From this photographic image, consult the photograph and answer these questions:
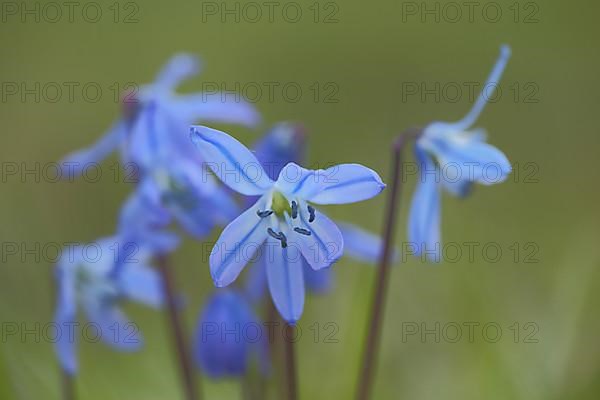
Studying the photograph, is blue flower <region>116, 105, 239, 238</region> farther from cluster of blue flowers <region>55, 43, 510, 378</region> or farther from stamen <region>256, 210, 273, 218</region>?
stamen <region>256, 210, 273, 218</region>

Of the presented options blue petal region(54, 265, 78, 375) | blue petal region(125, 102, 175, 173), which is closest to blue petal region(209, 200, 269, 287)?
blue petal region(125, 102, 175, 173)

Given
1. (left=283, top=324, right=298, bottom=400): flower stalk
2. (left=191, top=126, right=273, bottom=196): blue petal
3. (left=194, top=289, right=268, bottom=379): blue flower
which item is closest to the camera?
(left=191, top=126, right=273, bottom=196): blue petal

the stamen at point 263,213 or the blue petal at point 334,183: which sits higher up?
the blue petal at point 334,183

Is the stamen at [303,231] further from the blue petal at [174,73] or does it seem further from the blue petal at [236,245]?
the blue petal at [174,73]

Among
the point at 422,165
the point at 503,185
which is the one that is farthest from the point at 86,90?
the point at 422,165

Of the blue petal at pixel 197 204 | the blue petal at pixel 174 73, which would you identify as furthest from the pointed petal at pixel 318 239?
the blue petal at pixel 174 73

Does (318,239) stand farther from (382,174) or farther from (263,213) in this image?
(382,174)

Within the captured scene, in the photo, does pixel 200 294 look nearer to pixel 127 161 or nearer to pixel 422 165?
pixel 127 161
